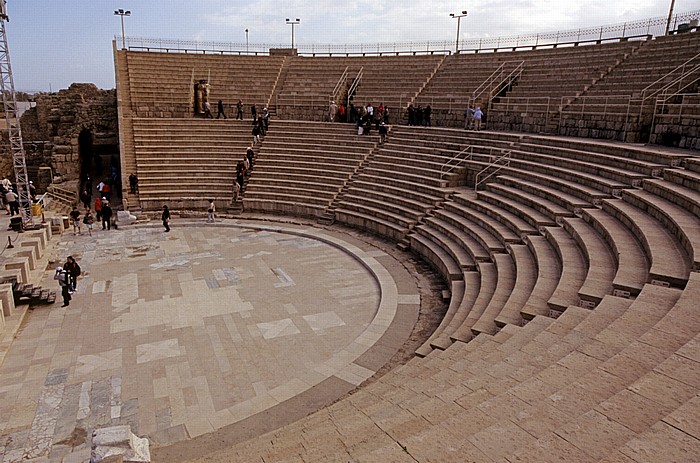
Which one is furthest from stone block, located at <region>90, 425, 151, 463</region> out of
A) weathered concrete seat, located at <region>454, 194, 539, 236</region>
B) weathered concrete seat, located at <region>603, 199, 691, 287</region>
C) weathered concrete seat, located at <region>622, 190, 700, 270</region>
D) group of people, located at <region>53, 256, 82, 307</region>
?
weathered concrete seat, located at <region>454, 194, 539, 236</region>

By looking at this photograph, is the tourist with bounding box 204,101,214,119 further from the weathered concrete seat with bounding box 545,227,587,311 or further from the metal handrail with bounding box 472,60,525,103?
the weathered concrete seat with bounding box 545,227,587,311

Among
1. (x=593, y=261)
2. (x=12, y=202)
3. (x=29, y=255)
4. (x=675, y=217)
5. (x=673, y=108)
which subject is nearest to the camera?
(x=593, y=261)

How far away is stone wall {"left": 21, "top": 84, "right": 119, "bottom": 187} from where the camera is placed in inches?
960

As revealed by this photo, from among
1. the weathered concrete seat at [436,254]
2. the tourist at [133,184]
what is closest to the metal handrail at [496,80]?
the weathered concrete seat at [436,254]

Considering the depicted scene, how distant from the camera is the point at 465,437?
3.68 meters

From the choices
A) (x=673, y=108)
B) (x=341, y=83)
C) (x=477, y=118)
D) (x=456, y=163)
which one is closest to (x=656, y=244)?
(x=673, y=108)

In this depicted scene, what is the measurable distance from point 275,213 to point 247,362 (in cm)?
1117

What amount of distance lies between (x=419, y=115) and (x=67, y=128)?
1895 cm

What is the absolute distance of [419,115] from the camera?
22359 mm

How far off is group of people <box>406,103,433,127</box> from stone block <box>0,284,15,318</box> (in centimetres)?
1719

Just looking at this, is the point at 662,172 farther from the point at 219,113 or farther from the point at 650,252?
the point at 219,113

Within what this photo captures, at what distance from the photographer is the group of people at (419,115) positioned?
22203mm

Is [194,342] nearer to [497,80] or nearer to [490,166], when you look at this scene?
[490,166]

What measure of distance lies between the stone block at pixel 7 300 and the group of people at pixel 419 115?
17191 mm
